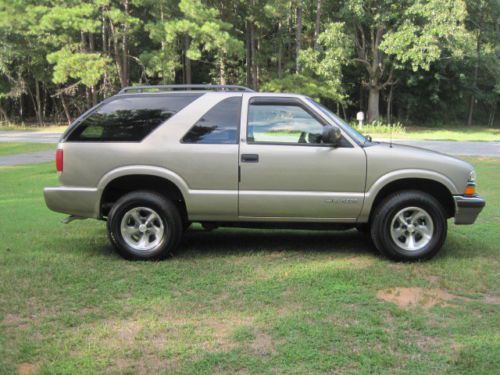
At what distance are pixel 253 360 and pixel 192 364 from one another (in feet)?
1.30

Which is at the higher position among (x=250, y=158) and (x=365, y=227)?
(x=250, y=158)

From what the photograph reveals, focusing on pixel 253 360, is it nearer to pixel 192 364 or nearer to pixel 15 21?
pixel 192 364

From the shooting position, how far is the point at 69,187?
18.5 feet

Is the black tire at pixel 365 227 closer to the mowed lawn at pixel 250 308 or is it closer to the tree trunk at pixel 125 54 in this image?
the mowed lawn at pixel 250 308

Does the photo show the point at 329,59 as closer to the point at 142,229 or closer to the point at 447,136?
the point at 447,136

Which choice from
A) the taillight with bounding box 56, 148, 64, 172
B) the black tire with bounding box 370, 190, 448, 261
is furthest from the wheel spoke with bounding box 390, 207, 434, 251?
the taillight with bounding box 56, 148, 64, 172

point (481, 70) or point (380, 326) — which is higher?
point (481, 70)

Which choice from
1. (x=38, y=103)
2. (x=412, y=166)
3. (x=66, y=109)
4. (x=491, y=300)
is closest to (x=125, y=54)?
(x=66, y=109)

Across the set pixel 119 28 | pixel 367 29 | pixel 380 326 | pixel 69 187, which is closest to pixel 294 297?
pixel 380 326

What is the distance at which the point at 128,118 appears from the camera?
18.8 ft

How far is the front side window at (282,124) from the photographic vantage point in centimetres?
559

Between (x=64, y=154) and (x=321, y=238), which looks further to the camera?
(x=321, y=238)

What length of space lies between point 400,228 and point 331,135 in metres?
1.26

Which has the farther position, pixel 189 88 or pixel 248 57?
pixel 248 57
